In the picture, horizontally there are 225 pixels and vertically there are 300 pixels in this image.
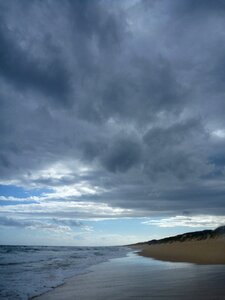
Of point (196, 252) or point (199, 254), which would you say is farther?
point (196, 252)

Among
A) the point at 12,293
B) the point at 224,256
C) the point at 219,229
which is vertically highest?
the point at 219,229

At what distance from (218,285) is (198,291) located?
145cm

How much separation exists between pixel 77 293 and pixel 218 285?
510cm

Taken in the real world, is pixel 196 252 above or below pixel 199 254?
above

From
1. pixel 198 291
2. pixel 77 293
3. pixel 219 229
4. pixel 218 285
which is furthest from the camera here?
pixel 219 229

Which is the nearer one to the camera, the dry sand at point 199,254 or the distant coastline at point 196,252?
the dry sand at point 199,254

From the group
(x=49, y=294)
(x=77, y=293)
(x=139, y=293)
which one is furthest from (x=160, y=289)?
(x=49, y=294)

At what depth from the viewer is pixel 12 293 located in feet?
47.2

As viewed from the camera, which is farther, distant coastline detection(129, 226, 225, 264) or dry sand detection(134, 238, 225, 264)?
distant coastline detection(129, 226, 225, 264)

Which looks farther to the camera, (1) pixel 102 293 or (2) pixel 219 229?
(2) pixel 219 229

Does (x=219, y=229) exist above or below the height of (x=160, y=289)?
above

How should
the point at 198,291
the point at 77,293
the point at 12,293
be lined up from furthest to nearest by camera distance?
1. the point at 12,293
2. the point at 77,293
3. the point at 198,291

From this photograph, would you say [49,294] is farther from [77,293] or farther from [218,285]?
[218,285]

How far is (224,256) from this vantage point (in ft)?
88.9
